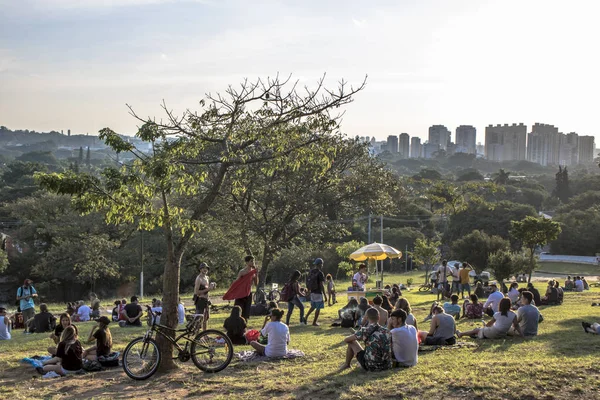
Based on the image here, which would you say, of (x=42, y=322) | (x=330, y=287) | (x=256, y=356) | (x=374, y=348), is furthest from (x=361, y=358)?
(x=330, y=287)

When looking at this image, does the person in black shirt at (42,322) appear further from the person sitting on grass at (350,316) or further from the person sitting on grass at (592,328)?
the person sitting on grass at (592,328)

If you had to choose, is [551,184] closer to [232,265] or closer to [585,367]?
[232,265]

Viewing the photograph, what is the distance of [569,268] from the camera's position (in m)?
56.1

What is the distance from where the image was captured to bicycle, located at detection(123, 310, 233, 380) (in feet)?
31.6

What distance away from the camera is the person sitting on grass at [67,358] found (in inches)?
408

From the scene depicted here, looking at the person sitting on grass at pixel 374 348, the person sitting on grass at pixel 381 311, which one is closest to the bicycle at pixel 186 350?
the person sitting on grass at pixel 374 348

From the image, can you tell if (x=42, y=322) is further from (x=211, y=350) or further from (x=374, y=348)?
(x=374, y=348)

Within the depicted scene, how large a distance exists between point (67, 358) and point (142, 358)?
161 centimetres

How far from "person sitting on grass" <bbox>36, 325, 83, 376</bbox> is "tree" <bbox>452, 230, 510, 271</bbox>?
1380 inches

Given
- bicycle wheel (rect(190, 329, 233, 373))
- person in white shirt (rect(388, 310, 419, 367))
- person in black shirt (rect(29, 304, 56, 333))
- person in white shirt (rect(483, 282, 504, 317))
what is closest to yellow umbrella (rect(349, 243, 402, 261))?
person in white shirt (rect(483, 282, 504, 317))

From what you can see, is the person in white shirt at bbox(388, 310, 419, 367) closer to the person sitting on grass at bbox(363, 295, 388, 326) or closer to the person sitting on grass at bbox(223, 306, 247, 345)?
the person sitting on grass at bbox(363, 295, 388, 326)

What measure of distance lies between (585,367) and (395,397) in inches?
118

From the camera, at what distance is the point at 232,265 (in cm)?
3984

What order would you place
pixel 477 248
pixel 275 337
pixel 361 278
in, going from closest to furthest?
pixel 275 337 → pixel 361 278 → pixel 477 248
